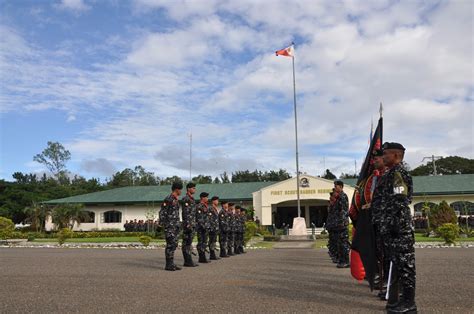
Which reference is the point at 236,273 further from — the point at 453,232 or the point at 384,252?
the point at 453,232

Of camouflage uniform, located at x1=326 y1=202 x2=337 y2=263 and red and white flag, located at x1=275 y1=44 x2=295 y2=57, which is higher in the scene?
red and white flag, located at x1=275 y1=44 x2=295 y2=57

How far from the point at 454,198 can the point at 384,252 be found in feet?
115

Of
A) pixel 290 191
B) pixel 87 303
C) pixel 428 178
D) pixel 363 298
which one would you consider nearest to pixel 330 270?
pixel 363 298

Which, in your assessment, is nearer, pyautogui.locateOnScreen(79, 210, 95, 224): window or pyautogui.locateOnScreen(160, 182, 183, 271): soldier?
pyautogui.locateOnScreen(160, 182, 183, 271): soldier

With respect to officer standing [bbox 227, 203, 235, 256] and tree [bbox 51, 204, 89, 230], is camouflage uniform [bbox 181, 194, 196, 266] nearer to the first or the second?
officer standing [bbox 227, 203, 235, 256]

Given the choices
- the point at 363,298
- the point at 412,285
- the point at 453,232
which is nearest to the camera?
the point at 412,285

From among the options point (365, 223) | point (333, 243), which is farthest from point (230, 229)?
point (365, 223)

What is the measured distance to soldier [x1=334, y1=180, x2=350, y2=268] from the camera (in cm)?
994

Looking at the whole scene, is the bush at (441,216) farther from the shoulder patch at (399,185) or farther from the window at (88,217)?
the window at (88,217)

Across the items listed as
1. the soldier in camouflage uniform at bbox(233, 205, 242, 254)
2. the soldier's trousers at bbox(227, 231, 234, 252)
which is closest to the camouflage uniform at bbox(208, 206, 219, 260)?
the soldier's trousers at bbox(227, 231, 234, 252)

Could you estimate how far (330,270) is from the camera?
9508 millimetres

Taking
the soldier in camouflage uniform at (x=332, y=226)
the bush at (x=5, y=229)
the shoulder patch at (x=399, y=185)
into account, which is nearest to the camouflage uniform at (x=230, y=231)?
the soldier in camouflage uniform at (x=332, y=226)

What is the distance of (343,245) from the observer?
32.9ft

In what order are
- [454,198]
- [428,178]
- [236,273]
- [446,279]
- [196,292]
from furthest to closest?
[428,178] < [454,198] < [236,273] < [446,279] < [196,292]
